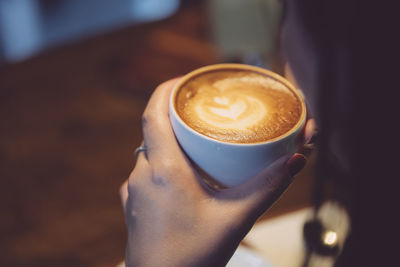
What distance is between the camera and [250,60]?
2.36 meters

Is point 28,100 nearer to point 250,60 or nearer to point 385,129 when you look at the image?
point 250,60

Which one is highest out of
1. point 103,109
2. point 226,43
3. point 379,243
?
point 379,243

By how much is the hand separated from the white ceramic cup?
2 cm

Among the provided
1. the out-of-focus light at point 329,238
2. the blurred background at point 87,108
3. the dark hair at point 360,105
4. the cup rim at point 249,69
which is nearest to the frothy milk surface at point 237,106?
the cup rim at point 249,69

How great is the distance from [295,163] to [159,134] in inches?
8.0

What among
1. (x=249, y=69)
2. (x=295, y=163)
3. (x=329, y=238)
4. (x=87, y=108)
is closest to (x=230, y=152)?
(x=295, y=163)

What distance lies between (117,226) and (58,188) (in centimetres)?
34

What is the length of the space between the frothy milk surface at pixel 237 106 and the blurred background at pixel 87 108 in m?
0.81

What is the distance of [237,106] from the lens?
698mm

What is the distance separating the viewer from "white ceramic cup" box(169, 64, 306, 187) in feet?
1.87

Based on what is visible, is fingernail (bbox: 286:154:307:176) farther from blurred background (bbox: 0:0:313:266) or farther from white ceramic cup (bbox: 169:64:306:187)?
blurred background (bbox: 0:0:313:266)

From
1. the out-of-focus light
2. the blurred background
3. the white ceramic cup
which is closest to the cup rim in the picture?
the white ceramic cup

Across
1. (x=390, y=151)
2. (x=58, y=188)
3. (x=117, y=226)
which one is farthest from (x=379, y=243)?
(x=58, y=188)

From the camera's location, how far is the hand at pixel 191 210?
0.57 metres
